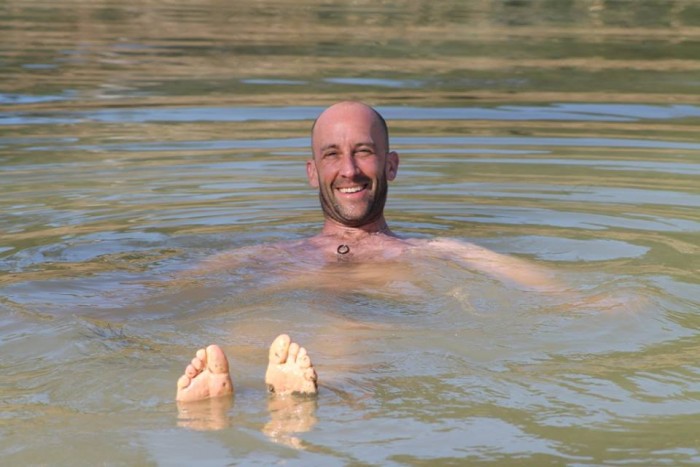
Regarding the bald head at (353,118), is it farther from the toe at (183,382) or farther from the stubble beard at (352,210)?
the toe at (183,382)

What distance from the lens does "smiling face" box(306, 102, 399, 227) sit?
24.4ft

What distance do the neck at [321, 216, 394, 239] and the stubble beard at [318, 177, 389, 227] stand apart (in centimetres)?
3

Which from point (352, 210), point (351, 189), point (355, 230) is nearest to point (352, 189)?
point (351, 189)

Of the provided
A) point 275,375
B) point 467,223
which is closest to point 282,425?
point 275,375

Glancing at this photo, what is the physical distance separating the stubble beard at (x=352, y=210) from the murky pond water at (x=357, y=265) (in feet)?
1.40

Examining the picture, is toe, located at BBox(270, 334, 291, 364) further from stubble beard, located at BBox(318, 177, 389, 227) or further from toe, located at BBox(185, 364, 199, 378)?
stubble beard, located at BBox(318, 177, 389, 227)

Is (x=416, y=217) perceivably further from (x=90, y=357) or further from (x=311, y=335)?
(x=90, y=357)

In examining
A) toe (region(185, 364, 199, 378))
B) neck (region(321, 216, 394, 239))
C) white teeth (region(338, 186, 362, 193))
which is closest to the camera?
toe (region(185, 364, 199, 378))

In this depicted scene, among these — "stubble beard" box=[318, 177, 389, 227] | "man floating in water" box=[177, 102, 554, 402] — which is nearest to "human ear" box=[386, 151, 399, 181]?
"man floating in water" box=[177, 102, 554, 402]

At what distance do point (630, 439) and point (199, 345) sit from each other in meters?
1.97

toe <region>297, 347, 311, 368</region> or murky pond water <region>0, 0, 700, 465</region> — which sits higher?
toe <region>297, 347, 311, 368</region>

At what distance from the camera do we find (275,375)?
500 cm

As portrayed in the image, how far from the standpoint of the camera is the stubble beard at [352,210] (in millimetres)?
7492

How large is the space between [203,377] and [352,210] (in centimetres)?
266
